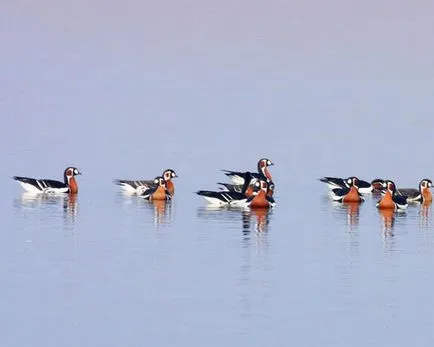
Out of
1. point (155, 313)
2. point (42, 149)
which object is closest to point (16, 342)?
point (155, 313)

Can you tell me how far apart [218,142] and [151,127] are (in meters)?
4.91

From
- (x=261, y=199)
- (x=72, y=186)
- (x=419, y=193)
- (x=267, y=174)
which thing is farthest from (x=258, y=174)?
(x=261, y=199)

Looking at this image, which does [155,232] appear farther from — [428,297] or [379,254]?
[428,297]

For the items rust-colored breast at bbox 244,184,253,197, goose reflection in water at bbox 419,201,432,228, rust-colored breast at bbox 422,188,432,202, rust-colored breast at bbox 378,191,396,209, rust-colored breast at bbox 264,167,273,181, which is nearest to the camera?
goose reflection in water at bbox 419,201,432,228

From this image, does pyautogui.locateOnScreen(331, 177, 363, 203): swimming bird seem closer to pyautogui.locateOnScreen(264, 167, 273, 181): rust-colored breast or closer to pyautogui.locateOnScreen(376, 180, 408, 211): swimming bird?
pyautogui.locateOnScreen(376, 180, 408, 211): swimming bird

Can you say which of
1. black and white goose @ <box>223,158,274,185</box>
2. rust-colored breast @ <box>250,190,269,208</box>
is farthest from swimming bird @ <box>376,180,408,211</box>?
black and white goose @ <box>223,158,274,185</box>

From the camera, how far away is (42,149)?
42.1 m

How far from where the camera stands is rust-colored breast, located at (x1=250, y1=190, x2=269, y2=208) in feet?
99.1

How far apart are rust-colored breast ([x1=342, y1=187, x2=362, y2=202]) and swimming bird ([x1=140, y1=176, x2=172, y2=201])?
309cm

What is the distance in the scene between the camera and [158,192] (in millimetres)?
31875

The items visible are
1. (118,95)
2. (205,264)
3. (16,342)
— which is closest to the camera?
(16,342)

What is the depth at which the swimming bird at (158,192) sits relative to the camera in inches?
1254

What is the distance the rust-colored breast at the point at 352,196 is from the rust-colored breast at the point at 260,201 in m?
2.24

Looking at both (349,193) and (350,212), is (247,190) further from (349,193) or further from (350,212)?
(350,212)
